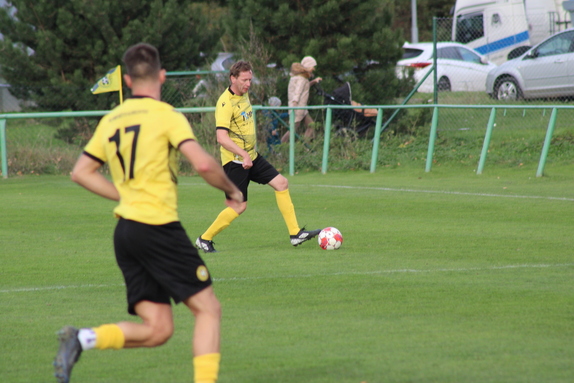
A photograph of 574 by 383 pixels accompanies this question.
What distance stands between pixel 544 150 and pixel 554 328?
1021 centimetres

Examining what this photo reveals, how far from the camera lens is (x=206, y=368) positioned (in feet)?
12.9

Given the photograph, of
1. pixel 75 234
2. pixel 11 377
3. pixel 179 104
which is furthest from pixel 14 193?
pixel 11 377

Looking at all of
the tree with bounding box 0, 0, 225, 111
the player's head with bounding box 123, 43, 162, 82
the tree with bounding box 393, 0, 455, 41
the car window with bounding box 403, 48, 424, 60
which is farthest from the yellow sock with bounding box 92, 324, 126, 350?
the tree with bounding box 393, 0, 455, 41

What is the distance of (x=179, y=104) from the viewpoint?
69.7 feet

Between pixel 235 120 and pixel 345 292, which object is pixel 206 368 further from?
pixel 235 120

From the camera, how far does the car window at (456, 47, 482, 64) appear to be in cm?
2556

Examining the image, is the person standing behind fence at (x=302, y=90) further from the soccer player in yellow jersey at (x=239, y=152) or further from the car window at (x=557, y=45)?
the soccer player in yellow jersey at (x=239, y=152)

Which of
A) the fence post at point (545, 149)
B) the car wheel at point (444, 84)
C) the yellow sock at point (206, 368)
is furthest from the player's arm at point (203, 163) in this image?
the car wheel at point (444, 84)

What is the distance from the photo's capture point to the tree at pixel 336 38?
20.1 m

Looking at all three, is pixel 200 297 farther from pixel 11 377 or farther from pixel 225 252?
pixel 225 252

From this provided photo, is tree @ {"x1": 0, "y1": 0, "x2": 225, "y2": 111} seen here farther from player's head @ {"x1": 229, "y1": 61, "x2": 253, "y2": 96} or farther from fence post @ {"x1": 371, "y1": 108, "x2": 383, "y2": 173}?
player's head @ {"x1": 229, "y1": 61, "x2": 253, "y2": 96}

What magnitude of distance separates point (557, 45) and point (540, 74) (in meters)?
0.80

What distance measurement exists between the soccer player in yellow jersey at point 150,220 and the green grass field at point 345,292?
2.04 feet

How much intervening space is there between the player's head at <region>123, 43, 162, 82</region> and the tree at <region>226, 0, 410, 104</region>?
637 inches
